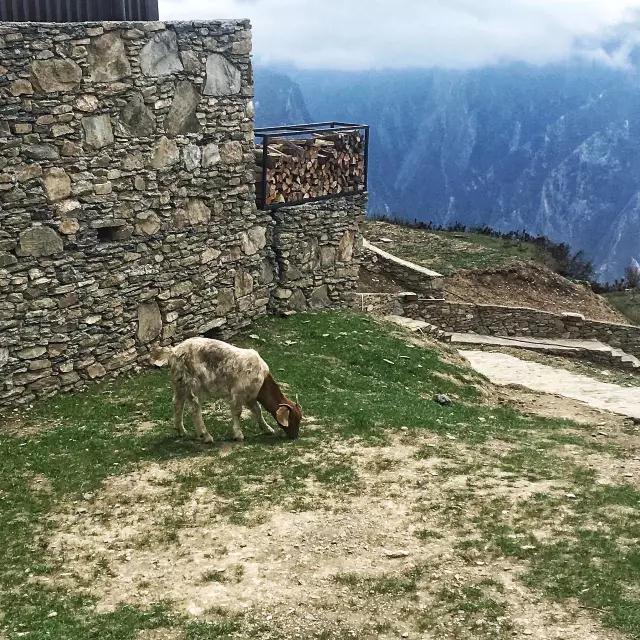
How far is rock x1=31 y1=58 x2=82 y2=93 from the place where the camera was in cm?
1350

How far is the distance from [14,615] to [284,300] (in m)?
11.7

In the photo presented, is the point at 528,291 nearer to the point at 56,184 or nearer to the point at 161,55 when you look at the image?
the point at 161,55

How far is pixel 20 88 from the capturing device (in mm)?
13336

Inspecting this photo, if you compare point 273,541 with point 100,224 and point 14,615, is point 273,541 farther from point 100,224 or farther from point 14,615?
point 100,224

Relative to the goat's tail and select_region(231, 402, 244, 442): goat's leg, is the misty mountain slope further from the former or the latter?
select_region(231, 402, 244, 442): goat's leg

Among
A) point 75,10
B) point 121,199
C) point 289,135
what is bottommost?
point 121,199

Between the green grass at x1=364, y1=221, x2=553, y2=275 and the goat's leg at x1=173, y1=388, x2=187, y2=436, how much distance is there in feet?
61.6

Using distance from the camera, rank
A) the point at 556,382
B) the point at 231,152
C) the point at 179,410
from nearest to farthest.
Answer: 1. the point at 179,410
2. the point at 231,152
3. the point at 556,382

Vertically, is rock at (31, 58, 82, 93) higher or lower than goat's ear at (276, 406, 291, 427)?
higher

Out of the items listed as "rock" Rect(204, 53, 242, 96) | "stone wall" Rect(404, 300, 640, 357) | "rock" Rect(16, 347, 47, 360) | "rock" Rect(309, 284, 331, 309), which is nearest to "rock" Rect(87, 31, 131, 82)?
"rock" Rect(204, 53, 242, 96)

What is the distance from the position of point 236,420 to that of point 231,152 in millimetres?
6744

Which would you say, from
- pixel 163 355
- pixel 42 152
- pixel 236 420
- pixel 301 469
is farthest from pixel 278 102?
pixel 301 469

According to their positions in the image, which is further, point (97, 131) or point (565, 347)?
point (565, 347)

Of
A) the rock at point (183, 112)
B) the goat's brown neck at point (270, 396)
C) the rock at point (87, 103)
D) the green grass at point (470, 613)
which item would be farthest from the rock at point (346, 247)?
the green grass at point (470, 613)
